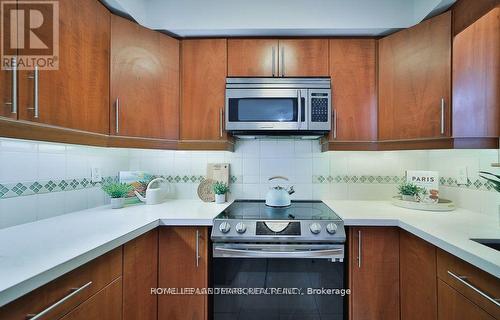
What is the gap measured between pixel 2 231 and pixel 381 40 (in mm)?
2425

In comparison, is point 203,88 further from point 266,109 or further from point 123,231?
point 123,231

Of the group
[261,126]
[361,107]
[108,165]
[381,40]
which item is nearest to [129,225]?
[108,165]

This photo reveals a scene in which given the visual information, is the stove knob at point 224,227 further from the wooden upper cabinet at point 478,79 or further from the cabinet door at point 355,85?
the wooden upper cabinet at point 478,79

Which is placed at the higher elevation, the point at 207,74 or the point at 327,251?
the point at 207,74

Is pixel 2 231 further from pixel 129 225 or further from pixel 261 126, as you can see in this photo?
pixel 261 126

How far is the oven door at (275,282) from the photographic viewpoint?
1.33m

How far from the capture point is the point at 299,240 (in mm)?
1329

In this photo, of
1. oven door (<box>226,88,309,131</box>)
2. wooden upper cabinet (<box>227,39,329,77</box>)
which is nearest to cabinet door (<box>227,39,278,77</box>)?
wooden upper cabinet (<box>227,39,329,77</box>)

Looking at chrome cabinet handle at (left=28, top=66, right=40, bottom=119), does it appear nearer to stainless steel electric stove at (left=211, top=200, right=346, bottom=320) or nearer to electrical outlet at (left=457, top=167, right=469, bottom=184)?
stainless steel electric stove at (left=211, top=200, right=346, bottom=320)

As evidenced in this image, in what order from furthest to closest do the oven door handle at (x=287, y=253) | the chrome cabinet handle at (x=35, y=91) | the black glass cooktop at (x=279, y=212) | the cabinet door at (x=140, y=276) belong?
the black glass cooktop at (x=279, y=212), the oven door handle at (x=287, y=253), the cabinet door at (x=140, y=276), the chrome cabinet handle at (x=35, y=91)

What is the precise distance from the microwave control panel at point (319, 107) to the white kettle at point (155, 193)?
1.26 metres

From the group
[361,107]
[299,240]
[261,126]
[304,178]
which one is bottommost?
[299,240]

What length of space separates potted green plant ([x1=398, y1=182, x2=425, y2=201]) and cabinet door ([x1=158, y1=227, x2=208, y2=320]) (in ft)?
4.70

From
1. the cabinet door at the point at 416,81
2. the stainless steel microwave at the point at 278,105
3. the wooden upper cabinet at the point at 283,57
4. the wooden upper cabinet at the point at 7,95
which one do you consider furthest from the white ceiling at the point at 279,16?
the wooden upper cabinet at the point at 7,95
